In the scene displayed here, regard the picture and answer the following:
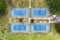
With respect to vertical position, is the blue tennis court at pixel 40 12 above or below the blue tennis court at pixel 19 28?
above

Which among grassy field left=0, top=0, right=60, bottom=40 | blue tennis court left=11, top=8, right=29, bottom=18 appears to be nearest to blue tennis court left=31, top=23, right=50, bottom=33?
grassy field left=0, top=0, right=60, bottom=40

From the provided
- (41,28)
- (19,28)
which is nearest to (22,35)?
(19,28)

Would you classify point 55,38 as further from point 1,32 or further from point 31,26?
point 1,32

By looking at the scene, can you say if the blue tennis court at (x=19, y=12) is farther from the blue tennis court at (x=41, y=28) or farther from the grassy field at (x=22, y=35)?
the blue tennis court at (x=41, y=28)

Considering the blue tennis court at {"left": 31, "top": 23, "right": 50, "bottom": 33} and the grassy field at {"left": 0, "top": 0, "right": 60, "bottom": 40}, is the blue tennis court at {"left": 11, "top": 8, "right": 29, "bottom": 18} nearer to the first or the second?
the grassy field at {"left": 0, "top": 0, "right": 60, "bottom": 40}

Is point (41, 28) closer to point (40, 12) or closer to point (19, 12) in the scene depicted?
point (40, 12)

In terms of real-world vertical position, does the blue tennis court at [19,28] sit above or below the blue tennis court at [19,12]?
below

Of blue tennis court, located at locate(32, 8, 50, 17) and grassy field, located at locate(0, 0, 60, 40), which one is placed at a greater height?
blue tennis court, located at locate(32, 8, 50, 17)

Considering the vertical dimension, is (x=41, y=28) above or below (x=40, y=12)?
below

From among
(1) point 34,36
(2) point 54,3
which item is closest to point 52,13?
(2) point 54,3

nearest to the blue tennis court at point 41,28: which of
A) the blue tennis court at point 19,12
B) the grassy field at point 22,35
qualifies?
the grassy field at point 22,35

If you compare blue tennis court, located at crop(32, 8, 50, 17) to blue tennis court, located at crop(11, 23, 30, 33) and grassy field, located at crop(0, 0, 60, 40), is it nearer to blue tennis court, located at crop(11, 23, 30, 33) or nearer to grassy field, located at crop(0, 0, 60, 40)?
grassy field, located at crop(0, 0, 60, 40)
